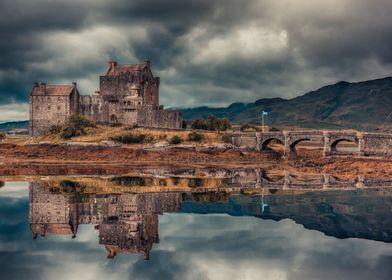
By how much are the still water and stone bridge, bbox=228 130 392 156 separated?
5269 centimetres

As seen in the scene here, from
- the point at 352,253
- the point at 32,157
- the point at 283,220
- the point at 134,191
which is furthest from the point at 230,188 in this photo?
the point at 32,157

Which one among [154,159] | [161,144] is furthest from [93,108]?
[154,159]

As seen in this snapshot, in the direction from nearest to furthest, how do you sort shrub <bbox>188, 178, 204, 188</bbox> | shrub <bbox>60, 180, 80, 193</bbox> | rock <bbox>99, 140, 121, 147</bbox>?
shrub <bbox>60, 180, 80, 193</bbox>
shrub <bbox>188, 178, 204, 188</bbox>
rock <bbox>99, 140, 121, 147</bbox>

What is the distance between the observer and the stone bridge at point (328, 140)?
98.8m

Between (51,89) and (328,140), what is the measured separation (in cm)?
6573

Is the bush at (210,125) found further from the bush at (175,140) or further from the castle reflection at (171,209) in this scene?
the castle reflection at (171,209)

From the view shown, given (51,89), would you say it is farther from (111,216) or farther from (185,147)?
(111,216)

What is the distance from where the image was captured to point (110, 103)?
12206cm

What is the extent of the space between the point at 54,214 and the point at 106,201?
6333mm

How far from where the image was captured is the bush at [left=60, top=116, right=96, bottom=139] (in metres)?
113

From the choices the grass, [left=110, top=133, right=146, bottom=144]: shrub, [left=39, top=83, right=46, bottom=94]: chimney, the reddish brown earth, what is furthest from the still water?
[left=39, top=83, right=46, bottom=94]: chimney

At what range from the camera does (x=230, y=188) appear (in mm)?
56156

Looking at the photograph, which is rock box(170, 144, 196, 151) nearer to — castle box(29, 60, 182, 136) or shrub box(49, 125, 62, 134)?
castle box(29, 60, 182, 136)


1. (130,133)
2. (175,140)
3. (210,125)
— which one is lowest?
(175,140)
